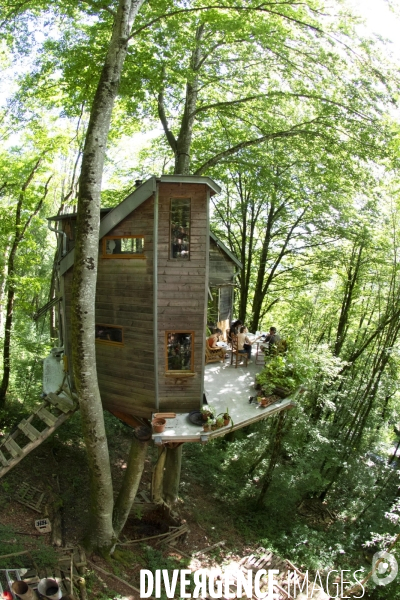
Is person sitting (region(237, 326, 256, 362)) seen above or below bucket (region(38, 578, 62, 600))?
above

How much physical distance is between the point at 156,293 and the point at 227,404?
118 inches

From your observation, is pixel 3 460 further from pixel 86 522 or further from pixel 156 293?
pixel 156 293

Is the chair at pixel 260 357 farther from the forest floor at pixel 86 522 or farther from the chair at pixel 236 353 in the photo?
the forest floor at pixel 86 522

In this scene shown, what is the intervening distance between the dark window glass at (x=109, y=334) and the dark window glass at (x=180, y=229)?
220 cm

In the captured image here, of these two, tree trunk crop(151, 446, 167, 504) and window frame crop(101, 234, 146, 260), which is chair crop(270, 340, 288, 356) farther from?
window frame crop(101, 234, 146, 260)

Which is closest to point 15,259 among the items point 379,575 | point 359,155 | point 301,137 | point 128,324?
point 128,324

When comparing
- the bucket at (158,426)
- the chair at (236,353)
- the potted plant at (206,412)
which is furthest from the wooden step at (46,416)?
the chair at (236,353)

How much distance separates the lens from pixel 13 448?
10.1m

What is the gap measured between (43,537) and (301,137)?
12.3 metres

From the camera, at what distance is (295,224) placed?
743 inches

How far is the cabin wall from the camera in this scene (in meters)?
8.78

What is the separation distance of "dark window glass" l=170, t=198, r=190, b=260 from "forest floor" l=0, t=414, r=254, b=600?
673 centimetres

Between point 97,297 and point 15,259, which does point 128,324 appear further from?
point 15,259

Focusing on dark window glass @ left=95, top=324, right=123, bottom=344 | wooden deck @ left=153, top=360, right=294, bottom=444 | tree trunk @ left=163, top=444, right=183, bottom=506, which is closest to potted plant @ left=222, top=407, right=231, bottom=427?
wooden deck @ left=153, top=360, right=294, bottom=444
